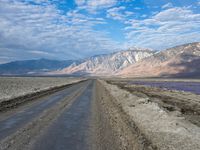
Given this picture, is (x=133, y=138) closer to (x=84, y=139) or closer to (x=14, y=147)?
(x=84, y=139)

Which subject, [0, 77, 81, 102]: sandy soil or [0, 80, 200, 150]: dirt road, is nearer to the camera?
[0, 80, 200, 150]: dirt road

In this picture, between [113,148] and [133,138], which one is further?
[133,138]

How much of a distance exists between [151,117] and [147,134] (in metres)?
4.91

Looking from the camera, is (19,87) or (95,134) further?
(19,87)

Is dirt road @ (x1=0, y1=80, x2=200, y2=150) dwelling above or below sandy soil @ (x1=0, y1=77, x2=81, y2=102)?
below

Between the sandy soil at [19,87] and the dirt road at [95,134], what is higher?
the sandy soil at [19,87]

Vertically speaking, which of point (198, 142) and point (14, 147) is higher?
point (14, 147)

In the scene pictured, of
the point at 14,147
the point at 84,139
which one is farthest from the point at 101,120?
the point at 14,147

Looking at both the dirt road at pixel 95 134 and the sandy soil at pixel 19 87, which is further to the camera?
the sandy soil at pixel 19 87

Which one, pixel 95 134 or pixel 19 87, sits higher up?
pixel 19 87

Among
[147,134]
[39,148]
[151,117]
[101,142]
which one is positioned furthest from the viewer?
[151,117]

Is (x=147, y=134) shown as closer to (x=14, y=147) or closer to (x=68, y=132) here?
(x=68, y=132)

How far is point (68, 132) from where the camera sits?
11984 mm

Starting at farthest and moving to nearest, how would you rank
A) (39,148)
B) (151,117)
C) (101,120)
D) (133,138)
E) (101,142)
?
(151,117) < (101,120) < (133,138) < (101,142) < (39,148)
